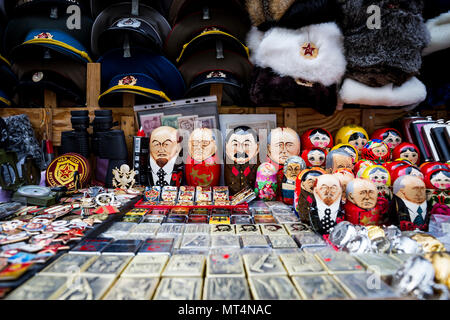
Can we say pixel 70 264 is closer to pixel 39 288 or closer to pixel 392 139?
pixel 39 288

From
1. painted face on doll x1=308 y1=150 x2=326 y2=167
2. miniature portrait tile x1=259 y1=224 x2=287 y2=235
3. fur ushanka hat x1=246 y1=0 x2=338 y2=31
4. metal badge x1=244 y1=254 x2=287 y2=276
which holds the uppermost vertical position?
fur ushanka hat x1=246 y1=0 x2=338 y2=31

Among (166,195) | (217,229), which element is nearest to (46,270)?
(217,229)

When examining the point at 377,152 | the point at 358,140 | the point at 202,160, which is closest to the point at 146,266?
the point at 202,160

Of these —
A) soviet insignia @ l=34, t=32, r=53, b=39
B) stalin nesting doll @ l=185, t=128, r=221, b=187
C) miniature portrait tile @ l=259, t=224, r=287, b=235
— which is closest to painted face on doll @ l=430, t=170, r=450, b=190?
miniature portrait tile @ l=259, t=224, r=287, b=235

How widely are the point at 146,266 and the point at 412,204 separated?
1.67 m

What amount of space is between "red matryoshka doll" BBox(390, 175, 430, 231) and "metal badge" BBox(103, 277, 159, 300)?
62.8 inches

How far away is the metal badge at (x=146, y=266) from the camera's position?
1140 mm

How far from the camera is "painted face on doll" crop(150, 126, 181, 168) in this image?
246 cm

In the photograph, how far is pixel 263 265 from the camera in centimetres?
124

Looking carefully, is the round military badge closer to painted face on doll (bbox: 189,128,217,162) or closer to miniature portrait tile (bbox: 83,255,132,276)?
painted face on doll (bbox: 189,128,217,162)

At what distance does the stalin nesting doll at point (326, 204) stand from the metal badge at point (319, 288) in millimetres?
578

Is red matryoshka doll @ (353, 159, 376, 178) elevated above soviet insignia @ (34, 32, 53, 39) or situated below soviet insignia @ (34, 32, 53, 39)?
below

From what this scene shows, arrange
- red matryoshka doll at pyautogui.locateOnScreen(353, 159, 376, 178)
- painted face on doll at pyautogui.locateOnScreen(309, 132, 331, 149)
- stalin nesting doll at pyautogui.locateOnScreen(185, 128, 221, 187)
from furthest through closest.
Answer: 1. painted face on doll at pyautogui.locateOnScreen(309, 132, 331, 149)
2. stalin nesting doll at pyautogui.locateOnScreen(185, 128, 221, 187)
3. red matryoshka doll at pyautogui.locateOnScreen(353, 159, 376, 178)

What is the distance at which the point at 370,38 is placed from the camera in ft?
7.71
